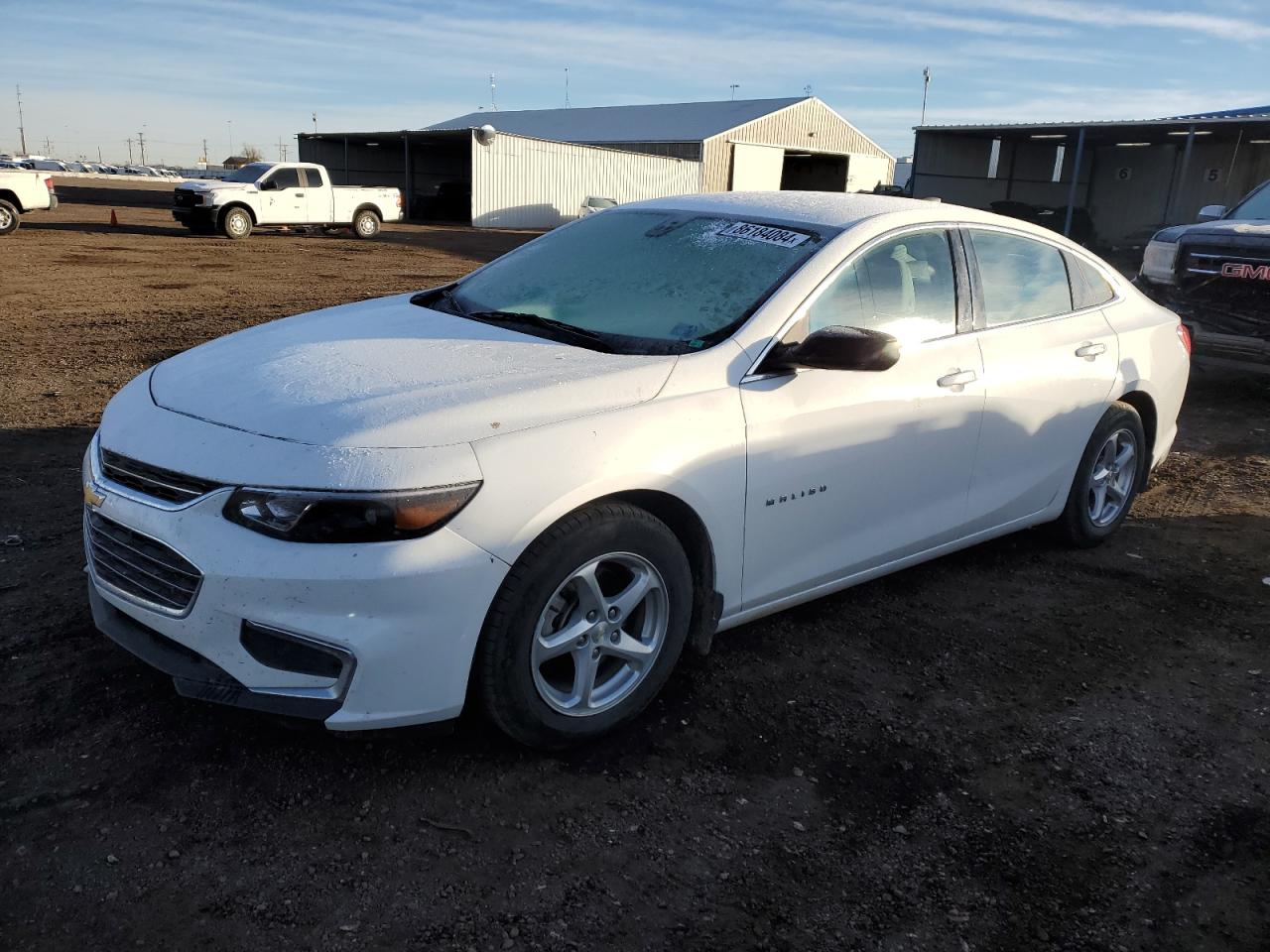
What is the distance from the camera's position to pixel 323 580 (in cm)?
249

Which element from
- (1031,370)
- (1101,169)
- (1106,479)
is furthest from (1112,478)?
(1101,169)

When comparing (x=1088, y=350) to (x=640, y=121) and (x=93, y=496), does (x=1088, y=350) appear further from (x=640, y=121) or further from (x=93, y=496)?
(x=640, y=121)

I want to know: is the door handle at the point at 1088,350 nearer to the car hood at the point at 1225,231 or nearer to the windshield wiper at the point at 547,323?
the windshield wiper at the point at 547,323

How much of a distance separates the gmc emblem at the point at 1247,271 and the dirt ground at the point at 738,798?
4.85m

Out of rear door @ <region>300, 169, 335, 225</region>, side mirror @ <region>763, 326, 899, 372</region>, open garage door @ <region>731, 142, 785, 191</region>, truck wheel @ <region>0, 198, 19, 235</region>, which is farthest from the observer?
open garage door @ <region>731, 142, 785, 191</region>

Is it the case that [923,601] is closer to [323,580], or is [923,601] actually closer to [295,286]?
[323,580]

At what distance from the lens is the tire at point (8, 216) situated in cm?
2058

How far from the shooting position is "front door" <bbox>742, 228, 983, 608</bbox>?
10.9ft

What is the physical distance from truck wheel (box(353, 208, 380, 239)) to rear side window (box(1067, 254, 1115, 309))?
917 inches

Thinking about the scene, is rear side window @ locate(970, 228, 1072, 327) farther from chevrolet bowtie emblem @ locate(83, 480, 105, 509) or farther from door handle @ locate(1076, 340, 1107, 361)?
chevrolet bowtie emblem @ locate(83, 480, 105, 509)

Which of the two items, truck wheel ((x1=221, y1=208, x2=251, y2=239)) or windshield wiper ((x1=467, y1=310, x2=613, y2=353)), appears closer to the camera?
windshield wiper ((x1=467, y1=310, x2=613, y2=353))

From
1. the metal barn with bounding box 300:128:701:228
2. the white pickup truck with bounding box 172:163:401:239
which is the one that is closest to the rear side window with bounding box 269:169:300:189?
the white pickup truck with bounding box 172:163:401:239

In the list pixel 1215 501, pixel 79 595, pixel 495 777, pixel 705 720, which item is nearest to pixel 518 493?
pixel 495 777

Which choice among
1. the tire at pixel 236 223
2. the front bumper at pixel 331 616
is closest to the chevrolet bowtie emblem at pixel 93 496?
the front bumper at pixel 331 616
